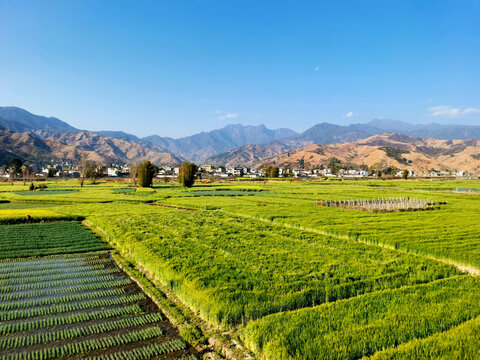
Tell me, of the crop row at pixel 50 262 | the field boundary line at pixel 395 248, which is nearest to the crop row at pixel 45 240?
the crop row at pixel 50 262

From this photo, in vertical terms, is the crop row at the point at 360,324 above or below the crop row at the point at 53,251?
above

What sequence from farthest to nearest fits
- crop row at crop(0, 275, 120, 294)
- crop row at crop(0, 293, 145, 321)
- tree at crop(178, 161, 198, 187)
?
tree at crop(178, 161, 198, 187)
crop row at crop(0, 275, 120, 294)
crop row at crop(0, 293, 145, 321)

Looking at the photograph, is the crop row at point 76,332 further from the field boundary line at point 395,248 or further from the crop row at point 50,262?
the field boundary line at point 395,248

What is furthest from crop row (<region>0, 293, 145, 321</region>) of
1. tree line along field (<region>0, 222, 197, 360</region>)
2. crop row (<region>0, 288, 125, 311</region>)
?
crop row (<region>0, 288, 125, 311</region>)

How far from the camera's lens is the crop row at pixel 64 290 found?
12750 mm

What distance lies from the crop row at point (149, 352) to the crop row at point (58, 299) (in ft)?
16.0

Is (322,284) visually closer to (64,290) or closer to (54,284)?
(64,290)

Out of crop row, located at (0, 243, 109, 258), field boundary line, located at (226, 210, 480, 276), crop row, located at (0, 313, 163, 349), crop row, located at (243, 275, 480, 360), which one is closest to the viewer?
crop row, located at (243, 275, 480, 360)

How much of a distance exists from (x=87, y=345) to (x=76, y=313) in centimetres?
265

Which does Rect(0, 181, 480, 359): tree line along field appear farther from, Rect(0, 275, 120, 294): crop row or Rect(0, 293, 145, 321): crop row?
Rect(0, 275, 120, 294): crop row

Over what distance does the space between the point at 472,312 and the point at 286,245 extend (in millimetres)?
10448

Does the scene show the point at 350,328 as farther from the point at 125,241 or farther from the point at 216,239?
the point at 125,241

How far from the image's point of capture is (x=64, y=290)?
44.6 ft

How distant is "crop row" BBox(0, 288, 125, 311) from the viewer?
11820 mm
